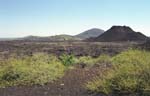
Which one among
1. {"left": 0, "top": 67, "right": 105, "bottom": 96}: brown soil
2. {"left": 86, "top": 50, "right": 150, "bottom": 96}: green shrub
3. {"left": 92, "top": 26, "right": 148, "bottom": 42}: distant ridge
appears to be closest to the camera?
{"left": 86, "top": 50, "right": 150, "bottom": 96}: green shrub

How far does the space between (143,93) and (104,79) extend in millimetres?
1934

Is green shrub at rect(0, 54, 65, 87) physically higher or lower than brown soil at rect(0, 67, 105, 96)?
higher

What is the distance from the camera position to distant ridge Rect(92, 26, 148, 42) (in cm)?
8338

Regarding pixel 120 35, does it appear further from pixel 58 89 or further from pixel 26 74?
pixel 58 89

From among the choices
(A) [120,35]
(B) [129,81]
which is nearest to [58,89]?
(B) [129,81]

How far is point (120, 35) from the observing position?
86625mm

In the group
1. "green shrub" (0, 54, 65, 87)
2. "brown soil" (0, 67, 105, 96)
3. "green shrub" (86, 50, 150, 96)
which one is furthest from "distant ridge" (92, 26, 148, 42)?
"green shrub" (86, 50, 150, 96)

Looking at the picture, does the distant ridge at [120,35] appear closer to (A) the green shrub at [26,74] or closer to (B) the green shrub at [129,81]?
(A) the green shrub at [26,74]

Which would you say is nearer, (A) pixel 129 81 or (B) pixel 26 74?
(A) pixel 129 81

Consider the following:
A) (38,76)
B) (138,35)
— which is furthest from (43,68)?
(138,35)

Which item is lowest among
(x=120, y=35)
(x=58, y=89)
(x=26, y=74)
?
(x=58, y=89)

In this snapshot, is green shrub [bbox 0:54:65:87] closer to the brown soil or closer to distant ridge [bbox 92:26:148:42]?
the brown soil

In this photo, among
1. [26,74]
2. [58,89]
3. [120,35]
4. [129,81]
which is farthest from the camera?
[120,35]

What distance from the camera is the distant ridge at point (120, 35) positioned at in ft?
274
